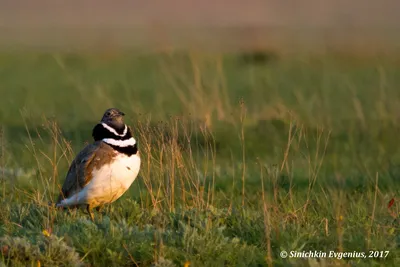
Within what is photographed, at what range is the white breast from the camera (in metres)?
7.40

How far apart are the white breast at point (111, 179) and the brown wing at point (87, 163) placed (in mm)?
50

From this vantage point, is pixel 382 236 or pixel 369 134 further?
pixel 369 134

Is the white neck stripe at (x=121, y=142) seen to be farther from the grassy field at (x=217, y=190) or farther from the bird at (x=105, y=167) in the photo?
the grassy field at (x=217, y=190)

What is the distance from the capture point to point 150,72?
29250 mm

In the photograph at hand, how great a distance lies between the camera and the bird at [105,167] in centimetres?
743

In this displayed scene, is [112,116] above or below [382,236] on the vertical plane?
above

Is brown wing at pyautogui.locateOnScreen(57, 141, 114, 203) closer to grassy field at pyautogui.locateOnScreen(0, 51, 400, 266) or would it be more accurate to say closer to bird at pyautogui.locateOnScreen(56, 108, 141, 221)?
bird at pyautogui.locateOnScreen(56, 108, 141, 221)

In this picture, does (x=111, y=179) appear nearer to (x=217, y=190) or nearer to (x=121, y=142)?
(x=121, y=142)

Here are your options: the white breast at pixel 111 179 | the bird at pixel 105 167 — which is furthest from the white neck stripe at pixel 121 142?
the white breast at pixel 111 179

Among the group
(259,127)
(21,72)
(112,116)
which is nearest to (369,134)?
(259,127)

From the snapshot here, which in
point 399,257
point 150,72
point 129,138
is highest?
point 129,138

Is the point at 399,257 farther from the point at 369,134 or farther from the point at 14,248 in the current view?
the point at 369,134

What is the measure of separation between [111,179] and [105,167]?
0.39ft

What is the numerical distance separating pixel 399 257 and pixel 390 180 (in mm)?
3774
